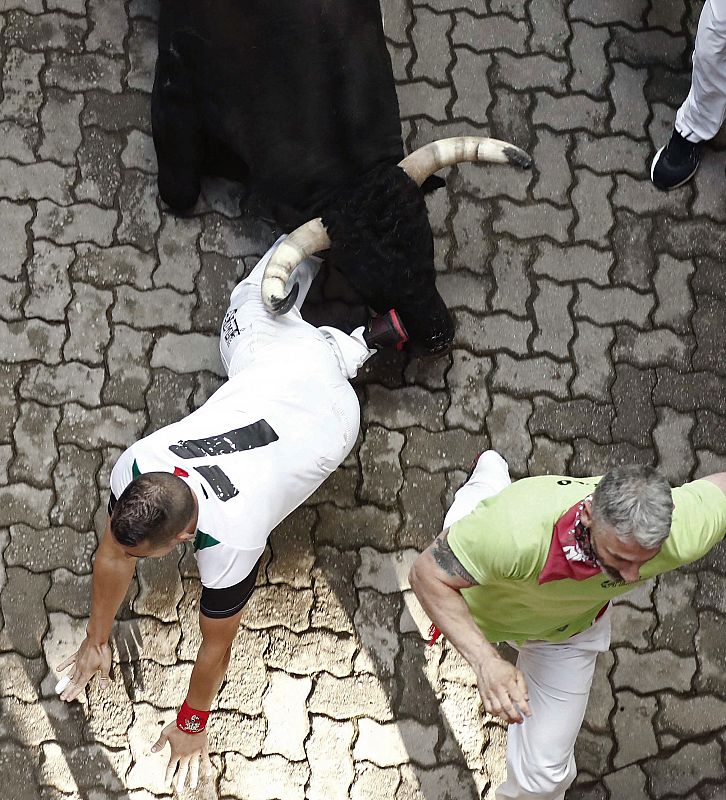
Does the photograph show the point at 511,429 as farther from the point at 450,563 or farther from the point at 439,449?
the point at 450,563

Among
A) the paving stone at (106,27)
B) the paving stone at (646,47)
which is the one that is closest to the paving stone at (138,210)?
the paving stone at (106,27)

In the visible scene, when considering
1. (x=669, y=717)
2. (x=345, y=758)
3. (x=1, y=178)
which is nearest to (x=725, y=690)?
(x=669, y=717)

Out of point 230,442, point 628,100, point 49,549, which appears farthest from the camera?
point 628,100

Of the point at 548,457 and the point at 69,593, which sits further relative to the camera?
the point at 548,457

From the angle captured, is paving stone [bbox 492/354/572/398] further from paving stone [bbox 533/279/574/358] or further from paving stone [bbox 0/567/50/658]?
paving stone [bbox 0/567/50/658]

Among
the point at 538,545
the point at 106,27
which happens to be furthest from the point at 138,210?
the point at 538,545

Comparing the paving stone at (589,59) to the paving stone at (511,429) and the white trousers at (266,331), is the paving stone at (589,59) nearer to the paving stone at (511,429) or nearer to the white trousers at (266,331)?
the paving stone at (511,429)

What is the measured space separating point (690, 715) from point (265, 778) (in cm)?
206

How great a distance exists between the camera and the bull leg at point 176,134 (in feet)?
15.5

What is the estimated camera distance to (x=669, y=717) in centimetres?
467

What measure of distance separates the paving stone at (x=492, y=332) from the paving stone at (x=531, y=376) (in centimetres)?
7

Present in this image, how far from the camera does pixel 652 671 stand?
471cm

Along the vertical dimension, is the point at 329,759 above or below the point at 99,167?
below

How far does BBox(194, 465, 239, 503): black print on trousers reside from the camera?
3.65 metres
